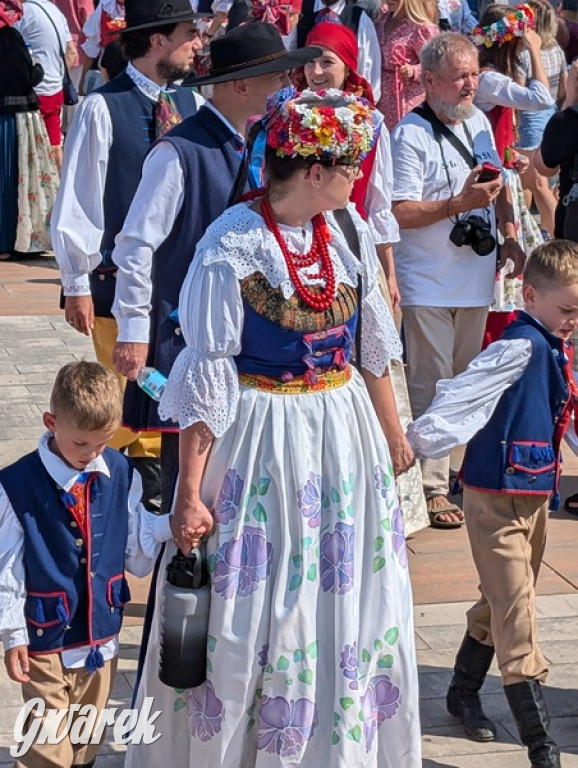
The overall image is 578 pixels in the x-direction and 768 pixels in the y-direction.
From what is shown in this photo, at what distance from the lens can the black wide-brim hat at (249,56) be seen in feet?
14.3

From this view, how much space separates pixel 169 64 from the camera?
16.4 ft

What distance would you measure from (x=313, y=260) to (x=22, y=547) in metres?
0.99

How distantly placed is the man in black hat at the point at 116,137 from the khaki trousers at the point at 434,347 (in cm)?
144

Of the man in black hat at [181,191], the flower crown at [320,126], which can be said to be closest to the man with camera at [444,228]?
the man in black hat at [181,191]

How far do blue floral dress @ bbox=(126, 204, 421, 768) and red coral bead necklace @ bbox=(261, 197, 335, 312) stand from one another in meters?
0.02

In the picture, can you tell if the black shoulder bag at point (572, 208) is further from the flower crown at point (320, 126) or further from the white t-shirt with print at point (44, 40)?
the white t-shirt with print at point (44, 40)

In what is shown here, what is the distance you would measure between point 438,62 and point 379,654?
2.89 metres

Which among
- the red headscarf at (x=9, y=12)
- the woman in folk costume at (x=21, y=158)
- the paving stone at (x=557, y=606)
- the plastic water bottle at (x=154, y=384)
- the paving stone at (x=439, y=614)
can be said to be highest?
the plastic water bottle at (x=154, y=384)

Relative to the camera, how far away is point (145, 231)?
14.6ft

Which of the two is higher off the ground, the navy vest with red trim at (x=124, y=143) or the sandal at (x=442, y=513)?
the navy vest with red trim at (x=124, y=143)

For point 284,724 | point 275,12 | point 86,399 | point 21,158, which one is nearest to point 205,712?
point 284,724

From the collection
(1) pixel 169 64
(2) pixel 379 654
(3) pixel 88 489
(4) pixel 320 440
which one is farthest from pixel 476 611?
(1) pixel 169 64

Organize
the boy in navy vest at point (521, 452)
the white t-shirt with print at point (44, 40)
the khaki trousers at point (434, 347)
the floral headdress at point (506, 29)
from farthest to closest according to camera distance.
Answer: the white t-shirt with print at point (44, 40) < the floral headdress at point (506, 29) < the khaki trousers at point (434, 347) < the boy in navy vest at point (521, 452)

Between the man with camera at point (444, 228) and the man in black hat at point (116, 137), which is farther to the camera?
the man with camera at point (444, 228)
